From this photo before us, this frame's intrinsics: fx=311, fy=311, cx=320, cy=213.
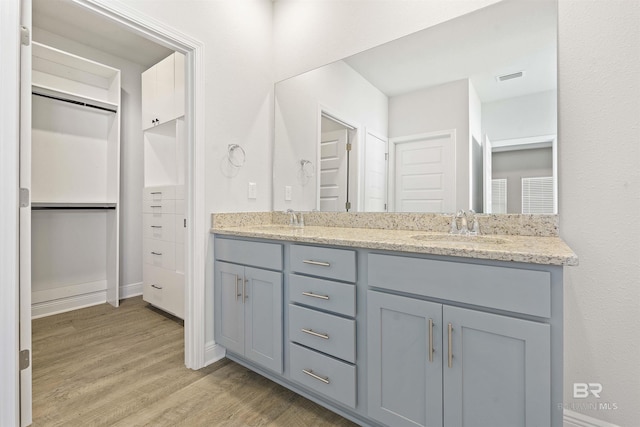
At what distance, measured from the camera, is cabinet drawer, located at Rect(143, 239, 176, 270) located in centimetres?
274

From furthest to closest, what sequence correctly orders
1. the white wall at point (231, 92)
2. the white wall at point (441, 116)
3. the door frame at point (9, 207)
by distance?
the white wall at point (231, 92) < the white wall at point (441, 116) < the door frame at point (9, 207)

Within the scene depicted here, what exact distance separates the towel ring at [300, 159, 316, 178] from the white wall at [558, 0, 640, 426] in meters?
1.46

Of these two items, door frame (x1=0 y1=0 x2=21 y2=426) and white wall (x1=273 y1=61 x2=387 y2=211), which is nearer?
door frame (x1=0 y1=0 x2=21 y2=426)

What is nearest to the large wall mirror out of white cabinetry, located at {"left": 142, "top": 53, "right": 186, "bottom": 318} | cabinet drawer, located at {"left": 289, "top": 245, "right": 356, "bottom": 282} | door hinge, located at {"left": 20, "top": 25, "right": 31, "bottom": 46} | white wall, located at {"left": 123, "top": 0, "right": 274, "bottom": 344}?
white wall, located at {"left": 123, "top": 0, "right": 274, "bottom": 344}

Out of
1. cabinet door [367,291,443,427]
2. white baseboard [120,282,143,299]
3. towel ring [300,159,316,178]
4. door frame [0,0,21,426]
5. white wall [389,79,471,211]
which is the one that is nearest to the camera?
cabinet door [367,291,443,427]

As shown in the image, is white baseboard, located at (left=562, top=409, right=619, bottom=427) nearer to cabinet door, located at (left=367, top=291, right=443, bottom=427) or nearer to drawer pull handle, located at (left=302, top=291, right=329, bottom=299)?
cabinet door, located at (left=367, top=291, right=443, bottom=427)

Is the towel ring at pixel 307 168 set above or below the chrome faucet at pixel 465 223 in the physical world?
above

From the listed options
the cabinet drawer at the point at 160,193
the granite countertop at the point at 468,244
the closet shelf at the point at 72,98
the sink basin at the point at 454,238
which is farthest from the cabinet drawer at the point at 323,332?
the closet shelf at the point at 72,98

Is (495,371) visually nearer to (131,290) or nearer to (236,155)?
(236,155)

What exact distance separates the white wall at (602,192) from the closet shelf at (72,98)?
3663 mm

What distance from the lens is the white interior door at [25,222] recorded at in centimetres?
136

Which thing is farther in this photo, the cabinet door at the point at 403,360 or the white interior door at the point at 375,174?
the white interior door at the point at 375,174

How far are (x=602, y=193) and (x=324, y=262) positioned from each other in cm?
121

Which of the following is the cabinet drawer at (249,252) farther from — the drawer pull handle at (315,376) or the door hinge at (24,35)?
the door hinge at (24,35)
